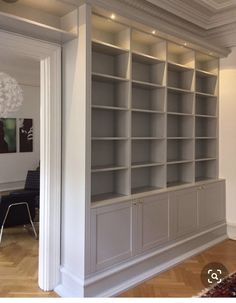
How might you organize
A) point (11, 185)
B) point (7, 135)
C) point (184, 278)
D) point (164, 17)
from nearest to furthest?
point (184, 278) → point (164, 17) → point (7, 135) → point (11, 185)

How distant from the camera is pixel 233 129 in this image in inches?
167

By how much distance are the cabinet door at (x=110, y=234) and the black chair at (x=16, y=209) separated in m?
1.69

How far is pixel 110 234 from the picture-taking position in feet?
9.27

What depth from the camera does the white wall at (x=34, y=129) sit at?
675 cm

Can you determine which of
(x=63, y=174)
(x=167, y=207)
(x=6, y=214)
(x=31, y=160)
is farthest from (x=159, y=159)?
(x=31, y=160)

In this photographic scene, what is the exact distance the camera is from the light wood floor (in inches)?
110

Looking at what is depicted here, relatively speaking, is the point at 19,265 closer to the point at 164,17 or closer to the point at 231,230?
the point at 231,230

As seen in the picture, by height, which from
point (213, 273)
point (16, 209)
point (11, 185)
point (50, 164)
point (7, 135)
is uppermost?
point (7, 135)

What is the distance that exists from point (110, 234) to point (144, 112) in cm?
149

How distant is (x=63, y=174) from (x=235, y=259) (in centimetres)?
235

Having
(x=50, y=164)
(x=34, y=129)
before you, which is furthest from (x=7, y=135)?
(x=50, y=164)

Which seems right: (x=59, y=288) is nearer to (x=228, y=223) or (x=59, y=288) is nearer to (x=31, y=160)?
(x=228, y=223)

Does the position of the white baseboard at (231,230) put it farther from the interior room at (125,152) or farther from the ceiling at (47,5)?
the ceiling at (47,5)

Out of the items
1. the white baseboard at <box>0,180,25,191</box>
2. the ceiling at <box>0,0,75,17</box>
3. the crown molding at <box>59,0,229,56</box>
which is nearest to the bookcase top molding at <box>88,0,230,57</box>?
the crown molding at <box>59,0,229,56</box>
